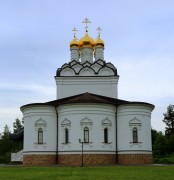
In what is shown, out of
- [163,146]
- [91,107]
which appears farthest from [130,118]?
[163,146]

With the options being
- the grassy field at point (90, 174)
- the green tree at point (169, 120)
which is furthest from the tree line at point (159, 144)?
the grassy field at point (90, 174)

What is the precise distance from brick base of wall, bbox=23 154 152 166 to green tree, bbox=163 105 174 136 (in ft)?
100.0

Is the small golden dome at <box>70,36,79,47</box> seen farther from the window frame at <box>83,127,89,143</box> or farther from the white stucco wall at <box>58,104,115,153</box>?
the window frame at <box>83,127,89,143</box>

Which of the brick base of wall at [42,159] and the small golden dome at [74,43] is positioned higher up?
the small golden dome at [74,43]

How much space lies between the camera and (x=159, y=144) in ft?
152

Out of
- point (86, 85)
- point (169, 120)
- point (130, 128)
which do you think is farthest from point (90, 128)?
point (169, 120)

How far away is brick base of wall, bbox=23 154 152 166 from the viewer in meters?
27.0

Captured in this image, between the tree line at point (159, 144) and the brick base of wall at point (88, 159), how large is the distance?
14.8ft

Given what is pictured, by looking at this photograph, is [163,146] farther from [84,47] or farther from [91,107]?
[91,107]

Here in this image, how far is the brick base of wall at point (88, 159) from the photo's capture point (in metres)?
27.0

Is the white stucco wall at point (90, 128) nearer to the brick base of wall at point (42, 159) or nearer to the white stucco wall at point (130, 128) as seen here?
the white stucco wall at point (130, 128)

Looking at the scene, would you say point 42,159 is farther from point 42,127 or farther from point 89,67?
point 89,67

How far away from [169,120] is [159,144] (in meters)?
12.7

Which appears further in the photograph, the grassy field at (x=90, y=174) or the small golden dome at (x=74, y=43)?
the small golden dome at (x=74, y=43)
